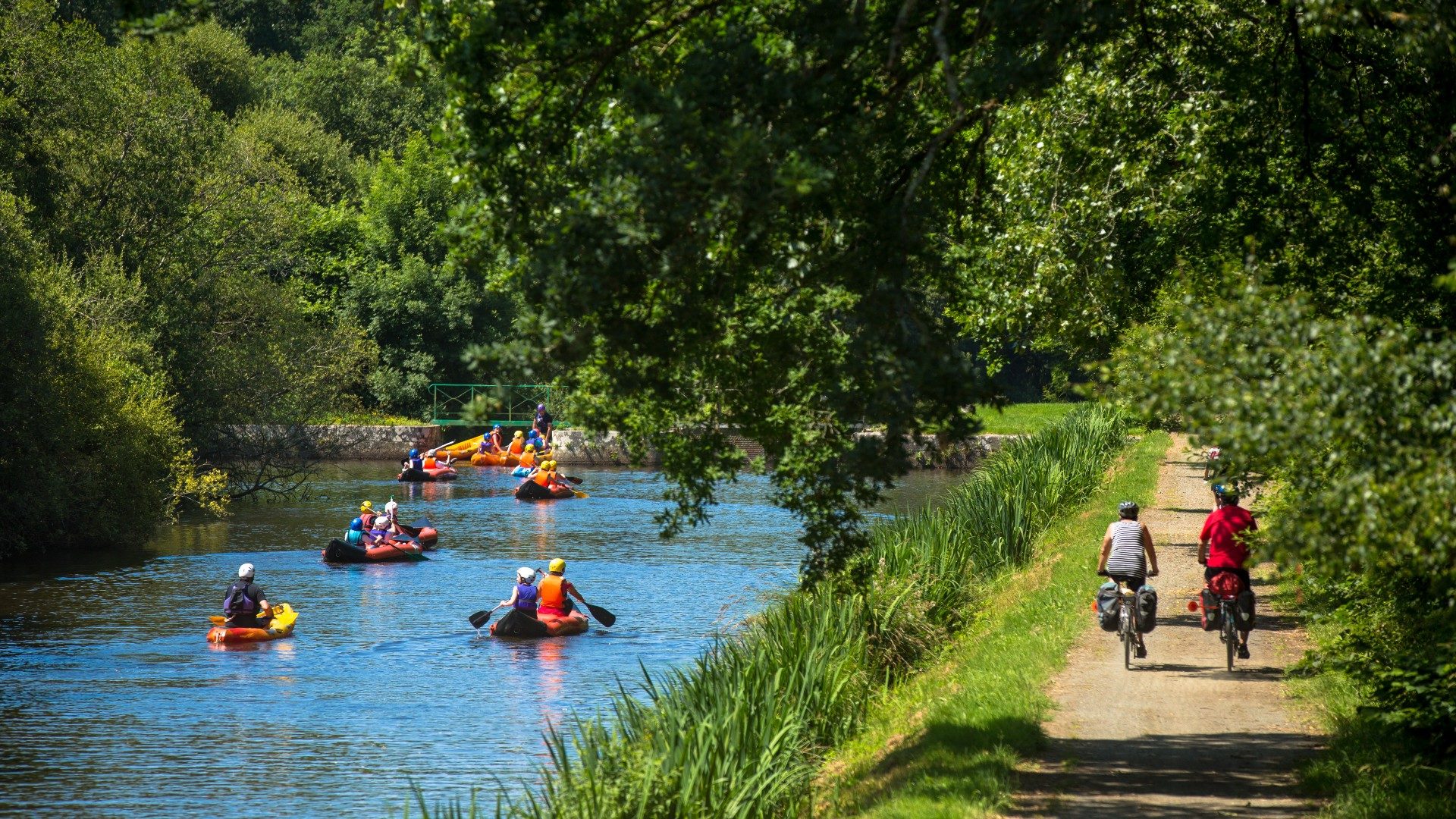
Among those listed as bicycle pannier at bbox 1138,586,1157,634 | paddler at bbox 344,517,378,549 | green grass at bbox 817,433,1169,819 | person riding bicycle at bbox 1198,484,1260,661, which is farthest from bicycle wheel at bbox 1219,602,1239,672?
paddler at bbox 344,517,378,549

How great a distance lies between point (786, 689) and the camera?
11.9 m

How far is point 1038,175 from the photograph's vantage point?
55.7 feet

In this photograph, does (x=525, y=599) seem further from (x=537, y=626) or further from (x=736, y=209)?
(x=736, y=209)

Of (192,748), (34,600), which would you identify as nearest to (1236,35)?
(192,748)

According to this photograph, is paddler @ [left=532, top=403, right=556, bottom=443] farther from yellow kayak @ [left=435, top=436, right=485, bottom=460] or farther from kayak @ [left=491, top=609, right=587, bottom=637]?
kayak @ [left=491, top=609, right=587, bottom=637]

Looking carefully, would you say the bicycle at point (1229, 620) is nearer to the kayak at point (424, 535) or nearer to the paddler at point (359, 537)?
the paddler at point (359, 537)

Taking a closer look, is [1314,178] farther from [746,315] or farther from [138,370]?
[138,370]

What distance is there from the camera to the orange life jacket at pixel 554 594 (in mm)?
23016

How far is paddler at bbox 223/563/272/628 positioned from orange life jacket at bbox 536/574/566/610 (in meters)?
4.12

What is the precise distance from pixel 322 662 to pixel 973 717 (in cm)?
1236

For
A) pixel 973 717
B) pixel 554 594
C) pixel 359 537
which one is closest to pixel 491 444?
pixel 359 537

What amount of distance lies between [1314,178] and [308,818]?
10.0 meters

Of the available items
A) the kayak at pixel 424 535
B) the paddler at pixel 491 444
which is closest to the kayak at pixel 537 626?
the kayak at pixel 424 535

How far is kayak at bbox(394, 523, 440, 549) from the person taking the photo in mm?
32625
